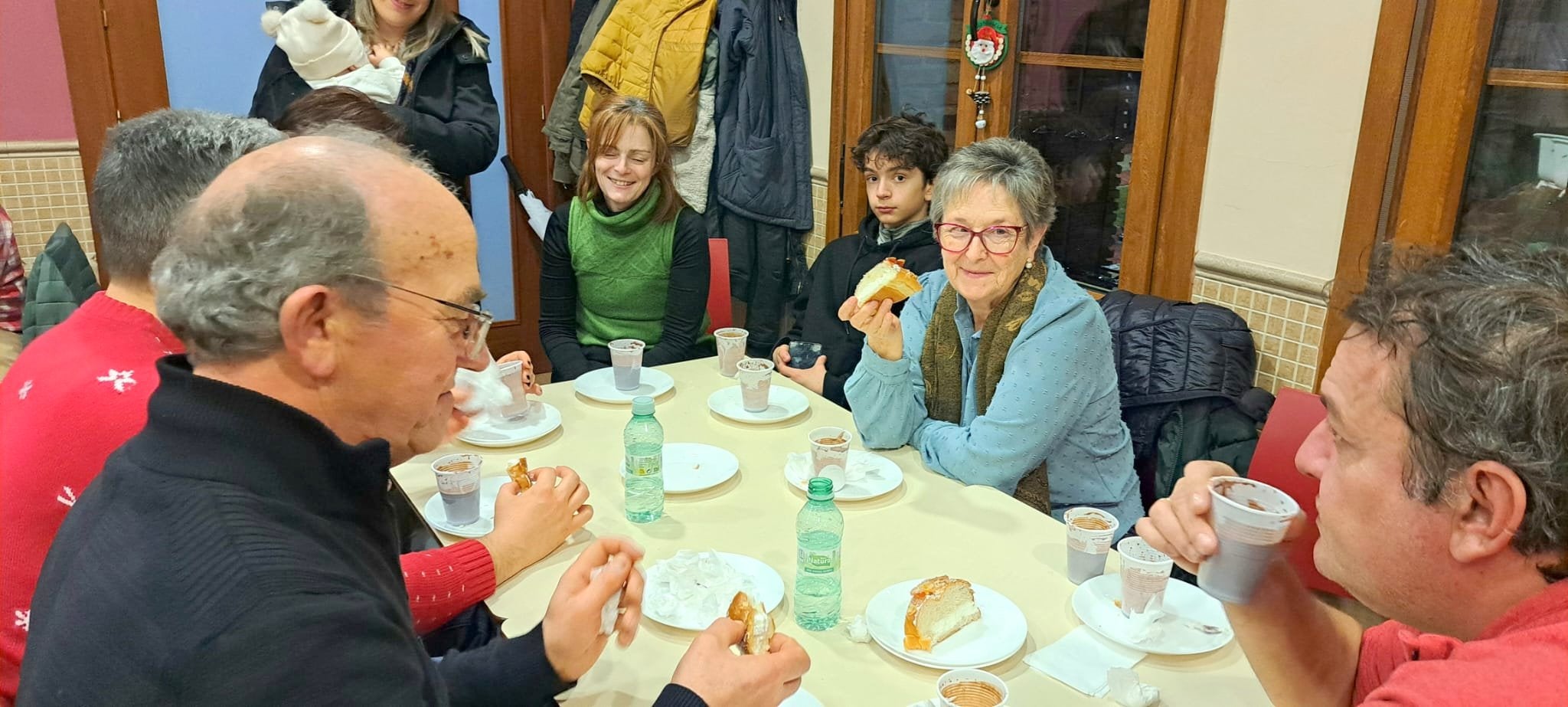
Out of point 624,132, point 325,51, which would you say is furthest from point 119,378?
point 325,51

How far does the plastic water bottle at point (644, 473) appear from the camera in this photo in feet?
5.91

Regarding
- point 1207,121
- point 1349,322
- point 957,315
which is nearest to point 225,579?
point 1349,322

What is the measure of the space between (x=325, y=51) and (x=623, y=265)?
1.16 m

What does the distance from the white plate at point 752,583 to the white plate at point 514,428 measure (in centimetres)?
66

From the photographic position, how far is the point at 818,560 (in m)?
1.46

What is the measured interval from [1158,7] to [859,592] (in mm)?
2142

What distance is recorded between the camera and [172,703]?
0.84 metres

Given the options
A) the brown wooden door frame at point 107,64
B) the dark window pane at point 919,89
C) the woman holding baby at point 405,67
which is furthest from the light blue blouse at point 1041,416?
the brown wooden door frame at point 107,64

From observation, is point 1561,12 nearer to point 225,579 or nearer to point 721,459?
point 721,459

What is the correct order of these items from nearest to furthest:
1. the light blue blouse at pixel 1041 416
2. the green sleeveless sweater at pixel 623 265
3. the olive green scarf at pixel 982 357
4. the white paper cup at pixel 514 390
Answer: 1. the light blue blouse at pixel 1041 416
2. the olive green scarf at pixel 982 357
3. the white paper cup at pixel 514 390
4. the green sleeveless sweater at pixel 623 265

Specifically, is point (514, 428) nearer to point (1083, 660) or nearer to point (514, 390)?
point (514, 390)

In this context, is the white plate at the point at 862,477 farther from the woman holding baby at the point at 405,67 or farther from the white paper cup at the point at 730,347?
the woman holding baby at the point at 405,67

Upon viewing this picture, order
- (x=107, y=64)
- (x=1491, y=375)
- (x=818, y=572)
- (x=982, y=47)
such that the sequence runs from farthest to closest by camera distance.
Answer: (x=107, y=64) → (x=982, y=47) → (x=818, y=572) → (x=1491, y=375)

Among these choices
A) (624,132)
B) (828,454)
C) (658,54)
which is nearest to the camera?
(828,454)
